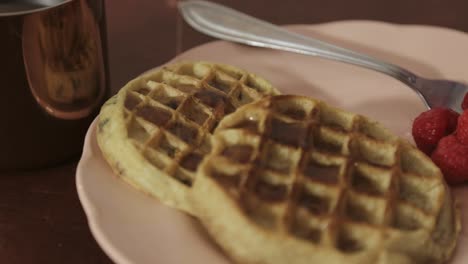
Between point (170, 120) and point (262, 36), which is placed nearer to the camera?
point (170, 120)

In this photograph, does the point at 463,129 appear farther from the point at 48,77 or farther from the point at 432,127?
the point at 48,77

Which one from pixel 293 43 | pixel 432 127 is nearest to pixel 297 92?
pixel 293 43

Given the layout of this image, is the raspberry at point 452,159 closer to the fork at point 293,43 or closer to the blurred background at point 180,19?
the fork at point 293,43

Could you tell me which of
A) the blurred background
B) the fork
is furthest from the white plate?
the blurred background

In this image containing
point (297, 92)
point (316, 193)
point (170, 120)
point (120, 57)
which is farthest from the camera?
point (120, 57)

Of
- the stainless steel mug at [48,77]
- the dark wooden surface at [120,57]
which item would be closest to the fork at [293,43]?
the dark wooden surface at [120,57]

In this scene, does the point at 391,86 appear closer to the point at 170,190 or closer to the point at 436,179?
the point at 436,179

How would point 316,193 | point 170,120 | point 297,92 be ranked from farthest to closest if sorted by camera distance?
point 297,92 → point 170,120 → point 316,193

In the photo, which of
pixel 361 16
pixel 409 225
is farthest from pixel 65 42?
pixel 361 16
